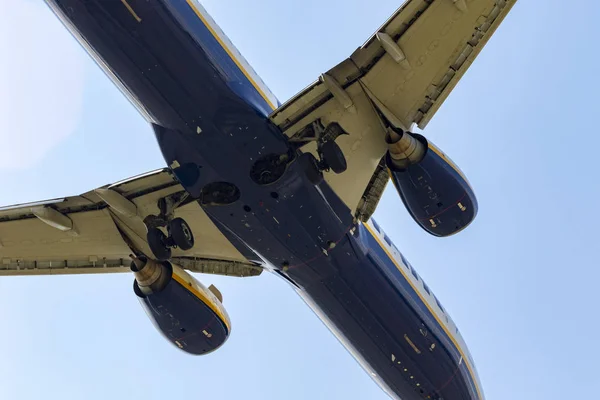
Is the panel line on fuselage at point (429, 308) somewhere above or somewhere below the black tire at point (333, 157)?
above

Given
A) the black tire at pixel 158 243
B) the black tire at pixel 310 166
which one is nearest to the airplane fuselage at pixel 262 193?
the black tire at pixel 310 166

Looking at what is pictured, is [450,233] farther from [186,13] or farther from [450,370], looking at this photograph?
[186,13]

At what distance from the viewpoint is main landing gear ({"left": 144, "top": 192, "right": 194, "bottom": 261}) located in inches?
787

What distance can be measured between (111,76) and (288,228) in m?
5.18

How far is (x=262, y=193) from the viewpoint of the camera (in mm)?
18312

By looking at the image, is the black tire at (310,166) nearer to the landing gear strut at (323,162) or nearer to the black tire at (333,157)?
the landing gear strut at (323,162)

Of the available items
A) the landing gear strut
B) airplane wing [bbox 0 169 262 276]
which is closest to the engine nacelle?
airplane wing [bbox 0 169 262 276]

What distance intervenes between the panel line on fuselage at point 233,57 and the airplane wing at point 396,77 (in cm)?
74

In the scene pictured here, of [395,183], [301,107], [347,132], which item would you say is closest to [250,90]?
[301,107]

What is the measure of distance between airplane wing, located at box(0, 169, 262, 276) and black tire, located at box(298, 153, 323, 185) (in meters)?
3.56

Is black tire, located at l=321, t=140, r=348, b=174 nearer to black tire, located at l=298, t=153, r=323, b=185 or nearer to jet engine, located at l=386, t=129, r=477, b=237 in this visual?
black tire, located at l=298, t=153, r=323, b=185

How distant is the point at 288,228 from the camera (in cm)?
1906

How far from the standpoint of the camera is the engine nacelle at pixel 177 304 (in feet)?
71.4

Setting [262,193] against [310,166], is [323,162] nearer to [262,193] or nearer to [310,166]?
[310,166]
